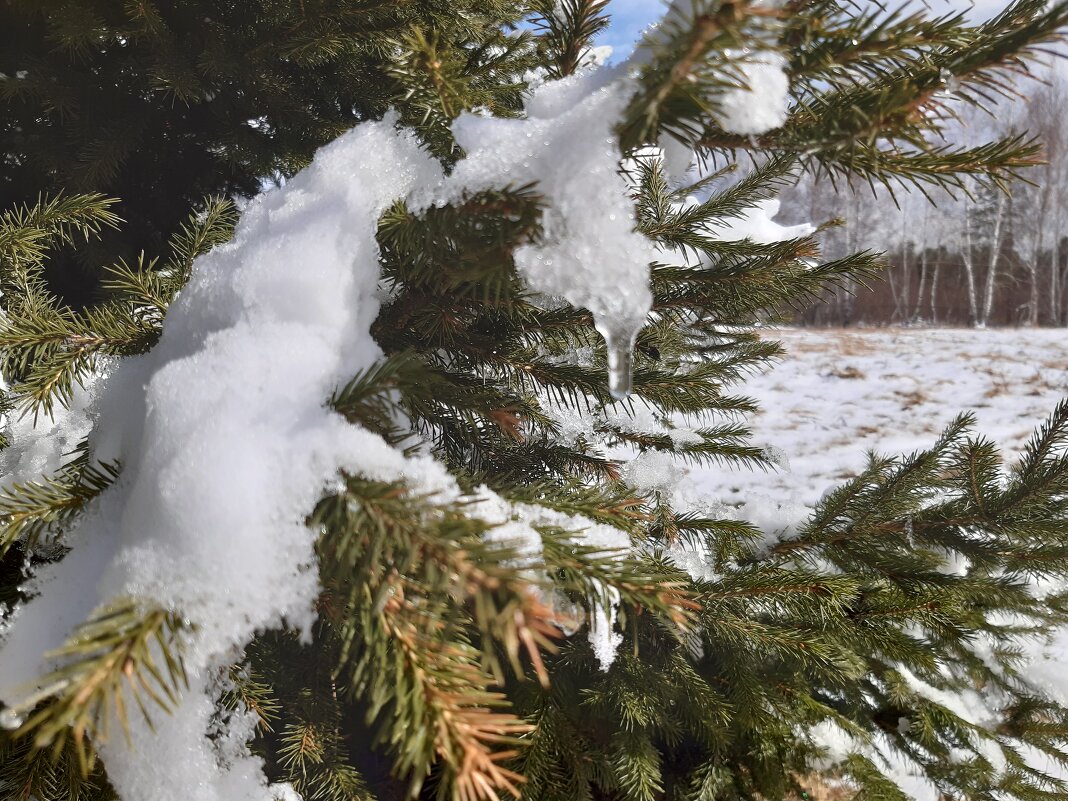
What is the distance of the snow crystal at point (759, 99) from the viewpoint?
0.64m

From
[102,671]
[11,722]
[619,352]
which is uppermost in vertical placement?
[619,352]

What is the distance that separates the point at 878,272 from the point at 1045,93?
26.7 m

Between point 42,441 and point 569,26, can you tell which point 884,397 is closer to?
point 569,26

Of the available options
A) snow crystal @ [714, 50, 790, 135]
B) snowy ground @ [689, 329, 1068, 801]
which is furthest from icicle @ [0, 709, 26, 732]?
snowy ground @ [689, 329, 1068, 801]

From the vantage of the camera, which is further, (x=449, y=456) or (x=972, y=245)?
(x=972, y=245)

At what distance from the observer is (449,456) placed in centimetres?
126

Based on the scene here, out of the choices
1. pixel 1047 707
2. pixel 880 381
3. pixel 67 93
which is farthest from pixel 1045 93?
pixel 67 93

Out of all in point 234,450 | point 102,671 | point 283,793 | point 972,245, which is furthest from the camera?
point 972,245

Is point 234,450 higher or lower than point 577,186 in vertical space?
lower

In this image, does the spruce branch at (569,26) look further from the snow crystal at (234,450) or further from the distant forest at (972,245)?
the distant forest at (972,245)

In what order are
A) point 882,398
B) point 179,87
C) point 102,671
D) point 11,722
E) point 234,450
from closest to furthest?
point 102,671 → point 234,450 → point 11,722 → point 179,87 → point 882,398

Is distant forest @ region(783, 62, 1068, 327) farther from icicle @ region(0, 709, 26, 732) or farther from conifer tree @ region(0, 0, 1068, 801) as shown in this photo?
icicle @ region(0, 709, 26, 732)

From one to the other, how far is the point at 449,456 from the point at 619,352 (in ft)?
1.73

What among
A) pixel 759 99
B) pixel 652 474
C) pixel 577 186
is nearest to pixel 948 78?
pixel 759 99
